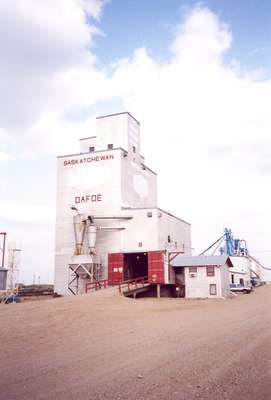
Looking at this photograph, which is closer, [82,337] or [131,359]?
[131,359]

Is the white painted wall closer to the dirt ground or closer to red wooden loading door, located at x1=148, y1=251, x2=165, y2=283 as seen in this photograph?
→ red wooden loading door, located at x1=148, y1=251, x2=165, y2=283

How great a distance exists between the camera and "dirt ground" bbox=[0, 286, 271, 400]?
25.8 ft

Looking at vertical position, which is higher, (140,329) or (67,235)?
(67,235)

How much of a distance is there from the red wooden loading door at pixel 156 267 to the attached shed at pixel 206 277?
2316mm

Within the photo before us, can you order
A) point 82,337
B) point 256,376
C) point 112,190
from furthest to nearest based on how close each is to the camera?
point 112,190
point 82,337
point 256,376

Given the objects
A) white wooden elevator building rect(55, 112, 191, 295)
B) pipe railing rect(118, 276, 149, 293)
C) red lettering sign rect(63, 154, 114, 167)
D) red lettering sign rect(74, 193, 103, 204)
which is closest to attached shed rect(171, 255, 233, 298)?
white wooden elevator building rect(55, 112, 191, 295)

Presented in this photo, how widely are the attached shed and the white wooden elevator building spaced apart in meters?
3.30

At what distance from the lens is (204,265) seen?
121 feet

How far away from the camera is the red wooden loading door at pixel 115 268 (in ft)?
136

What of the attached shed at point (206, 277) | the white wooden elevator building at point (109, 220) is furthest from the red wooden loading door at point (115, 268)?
the attached shed at point (206, 277)

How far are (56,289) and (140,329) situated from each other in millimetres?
30682

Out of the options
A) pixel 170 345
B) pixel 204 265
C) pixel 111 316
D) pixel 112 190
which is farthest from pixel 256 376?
pixel 112 190

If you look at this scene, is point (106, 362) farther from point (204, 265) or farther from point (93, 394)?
point (204, 265)

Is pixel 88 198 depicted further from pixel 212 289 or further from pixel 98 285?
pixel 212 289
